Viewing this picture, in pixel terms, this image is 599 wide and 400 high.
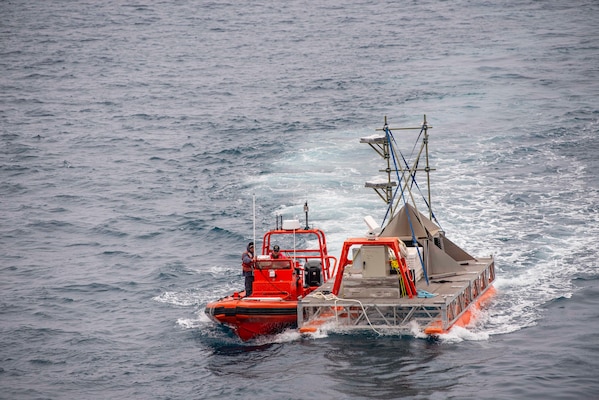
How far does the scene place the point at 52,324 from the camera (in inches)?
1038

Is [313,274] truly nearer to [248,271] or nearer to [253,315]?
[248,271]

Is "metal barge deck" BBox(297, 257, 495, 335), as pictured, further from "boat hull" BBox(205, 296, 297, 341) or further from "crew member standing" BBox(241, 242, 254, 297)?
→ "crew member standing" BBox(241, 242, 254, 297)

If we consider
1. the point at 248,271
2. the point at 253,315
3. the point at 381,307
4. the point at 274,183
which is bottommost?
the point at 253,315

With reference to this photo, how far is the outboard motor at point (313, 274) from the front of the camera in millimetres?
27266

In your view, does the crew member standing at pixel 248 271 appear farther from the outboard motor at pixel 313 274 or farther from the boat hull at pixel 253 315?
the outboard motor at pixel 313 274

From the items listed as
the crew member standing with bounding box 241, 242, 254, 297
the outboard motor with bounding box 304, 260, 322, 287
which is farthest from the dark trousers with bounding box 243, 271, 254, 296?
the outboard motor with bounding box 304, 260, 322, 287

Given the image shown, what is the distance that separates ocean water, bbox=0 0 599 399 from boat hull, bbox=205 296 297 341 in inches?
17.2

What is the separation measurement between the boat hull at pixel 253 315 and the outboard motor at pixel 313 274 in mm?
2592

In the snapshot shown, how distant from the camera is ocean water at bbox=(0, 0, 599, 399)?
22.0 m

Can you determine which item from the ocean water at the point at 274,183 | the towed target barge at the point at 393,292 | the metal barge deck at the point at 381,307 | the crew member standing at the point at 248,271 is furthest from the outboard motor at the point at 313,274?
the ocean water at the point at 274,183

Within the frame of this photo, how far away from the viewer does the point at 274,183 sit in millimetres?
38438

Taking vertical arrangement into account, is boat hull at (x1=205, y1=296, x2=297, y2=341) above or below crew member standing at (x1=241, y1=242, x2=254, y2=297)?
below

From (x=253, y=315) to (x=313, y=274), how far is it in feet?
11.5

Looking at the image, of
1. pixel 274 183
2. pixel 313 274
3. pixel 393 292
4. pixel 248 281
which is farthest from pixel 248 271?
pixel 274 183
